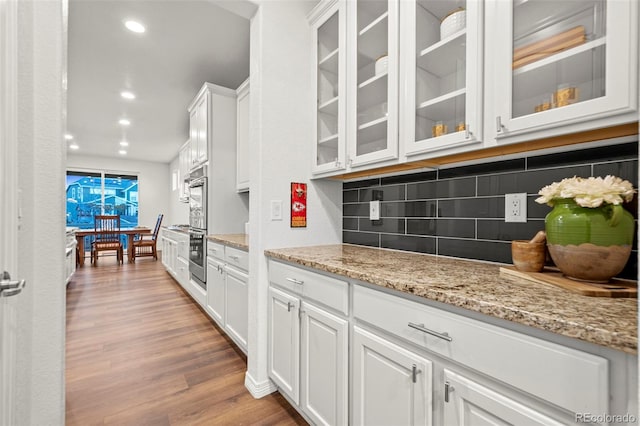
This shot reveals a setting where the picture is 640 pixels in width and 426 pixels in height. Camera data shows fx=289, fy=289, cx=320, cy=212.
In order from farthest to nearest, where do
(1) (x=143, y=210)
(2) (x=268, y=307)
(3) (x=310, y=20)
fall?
(1) (x=143, y=210)
(3) (x=310, y=20)
(2) (x=268, y=307)

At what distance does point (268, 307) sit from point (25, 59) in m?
1.51

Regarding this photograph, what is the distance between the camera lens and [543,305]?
69cm

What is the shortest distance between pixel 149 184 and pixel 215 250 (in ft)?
23.2

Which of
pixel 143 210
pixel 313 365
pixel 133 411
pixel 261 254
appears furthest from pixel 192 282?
pixel 143 210

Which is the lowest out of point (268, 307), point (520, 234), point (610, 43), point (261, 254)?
point (268, 307)

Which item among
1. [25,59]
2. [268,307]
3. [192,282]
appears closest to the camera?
[25,59]

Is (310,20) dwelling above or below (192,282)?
above

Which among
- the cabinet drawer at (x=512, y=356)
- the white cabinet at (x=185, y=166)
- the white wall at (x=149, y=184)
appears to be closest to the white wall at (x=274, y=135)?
the cabinet drawer at (x=512, y=356)

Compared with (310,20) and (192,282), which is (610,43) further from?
(192,282)

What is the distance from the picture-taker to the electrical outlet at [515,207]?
1.22 meters

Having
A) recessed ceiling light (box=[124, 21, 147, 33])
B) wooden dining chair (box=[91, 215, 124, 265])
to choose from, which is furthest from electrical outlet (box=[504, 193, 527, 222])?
wooden dining chair (box=[91, 215, 124, 265])

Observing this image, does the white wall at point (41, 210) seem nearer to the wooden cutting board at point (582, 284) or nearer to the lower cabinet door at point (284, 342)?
the lower cabinet door at point (284, 342)

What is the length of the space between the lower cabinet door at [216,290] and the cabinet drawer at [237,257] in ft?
0.62

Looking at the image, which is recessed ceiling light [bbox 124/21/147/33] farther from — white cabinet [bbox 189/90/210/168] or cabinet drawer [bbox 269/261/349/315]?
cabinet drawer [bbox 269/261/349/315]
